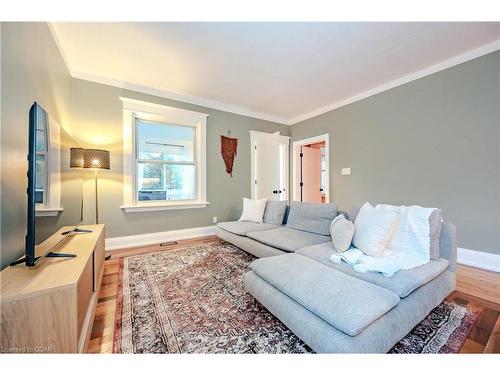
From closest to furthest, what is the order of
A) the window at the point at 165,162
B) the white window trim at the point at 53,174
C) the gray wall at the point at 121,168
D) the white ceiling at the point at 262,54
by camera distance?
the white window trim at the point at 53,174 → the white ceiling at the point at 262,54 → the gray wall at the point at 121,168 → the window at the point at 165,162

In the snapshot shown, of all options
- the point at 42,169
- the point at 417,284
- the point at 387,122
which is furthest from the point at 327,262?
the point at 387,122

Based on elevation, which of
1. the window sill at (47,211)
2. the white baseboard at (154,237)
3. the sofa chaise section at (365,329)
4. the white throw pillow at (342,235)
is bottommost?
the white baseboard at (154,237)

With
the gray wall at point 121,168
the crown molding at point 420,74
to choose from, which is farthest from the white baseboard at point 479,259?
the gray wall at point 121,168

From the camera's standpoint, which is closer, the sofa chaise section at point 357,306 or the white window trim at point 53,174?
the sofa chaise section at point 357,306

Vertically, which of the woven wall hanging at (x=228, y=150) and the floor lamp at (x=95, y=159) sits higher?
the woven wall hanging at (x=228, y=150)

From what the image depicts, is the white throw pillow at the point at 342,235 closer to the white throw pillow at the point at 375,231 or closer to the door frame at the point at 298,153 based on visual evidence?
the white throw pillow at the point at 375,231

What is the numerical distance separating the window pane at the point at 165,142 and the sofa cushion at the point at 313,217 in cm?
224

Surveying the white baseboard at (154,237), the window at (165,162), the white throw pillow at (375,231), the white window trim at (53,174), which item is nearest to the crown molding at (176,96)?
the window at (165,162)

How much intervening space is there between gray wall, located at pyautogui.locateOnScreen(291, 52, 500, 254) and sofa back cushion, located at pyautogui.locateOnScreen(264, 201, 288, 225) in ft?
5.10

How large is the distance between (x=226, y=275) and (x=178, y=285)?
49 centimetres

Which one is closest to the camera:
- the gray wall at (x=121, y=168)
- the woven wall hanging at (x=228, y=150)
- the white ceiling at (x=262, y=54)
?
the white ceiling at (x=262, y=54)

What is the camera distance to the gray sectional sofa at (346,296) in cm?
94

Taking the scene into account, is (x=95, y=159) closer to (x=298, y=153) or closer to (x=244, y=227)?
(x=244, y=227)

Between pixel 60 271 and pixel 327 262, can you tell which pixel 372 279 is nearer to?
pixel 327 262
